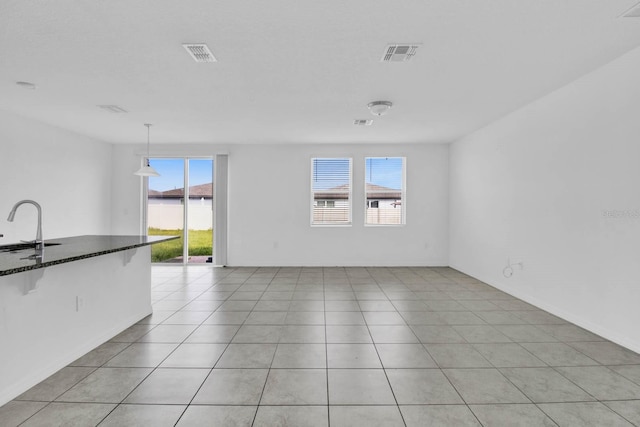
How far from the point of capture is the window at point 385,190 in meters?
6.73

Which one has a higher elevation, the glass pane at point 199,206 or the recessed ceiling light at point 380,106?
the recessed ceiling light at point 380,106

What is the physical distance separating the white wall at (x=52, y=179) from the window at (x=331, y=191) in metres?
4.31

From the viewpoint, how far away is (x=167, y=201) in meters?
6.71

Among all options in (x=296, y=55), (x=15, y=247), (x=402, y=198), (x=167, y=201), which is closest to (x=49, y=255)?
(x=15, y=247)

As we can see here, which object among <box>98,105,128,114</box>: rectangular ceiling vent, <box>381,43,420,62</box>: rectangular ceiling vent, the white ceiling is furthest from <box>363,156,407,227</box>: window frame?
<box>98,105,128,114</box>: rectangular ceiling vent

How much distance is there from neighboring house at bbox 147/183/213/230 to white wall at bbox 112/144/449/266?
0.34 meters

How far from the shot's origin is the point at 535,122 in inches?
156

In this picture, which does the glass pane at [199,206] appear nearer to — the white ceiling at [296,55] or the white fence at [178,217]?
the white fence at [178,217]

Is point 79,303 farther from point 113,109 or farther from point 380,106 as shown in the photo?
point 380,106

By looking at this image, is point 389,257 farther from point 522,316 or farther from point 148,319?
point 148,319

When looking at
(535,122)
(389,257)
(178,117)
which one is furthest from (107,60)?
(389,257)

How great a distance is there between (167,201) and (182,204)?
Answer: 35cm

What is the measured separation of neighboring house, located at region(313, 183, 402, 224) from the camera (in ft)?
22.1

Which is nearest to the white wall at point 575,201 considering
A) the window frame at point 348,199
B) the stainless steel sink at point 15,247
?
the window frame at point 348,199
